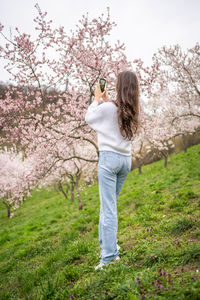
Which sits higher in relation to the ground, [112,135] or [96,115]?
[96,115]

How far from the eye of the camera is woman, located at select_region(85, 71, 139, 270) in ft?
8.77

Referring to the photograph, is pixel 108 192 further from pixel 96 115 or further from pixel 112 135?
pixel 96 115

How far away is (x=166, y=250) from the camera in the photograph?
2.69 meters

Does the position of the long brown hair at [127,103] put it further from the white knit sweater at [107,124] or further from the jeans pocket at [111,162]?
the jeans pocket at [111,162]

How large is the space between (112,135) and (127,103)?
1.55ft

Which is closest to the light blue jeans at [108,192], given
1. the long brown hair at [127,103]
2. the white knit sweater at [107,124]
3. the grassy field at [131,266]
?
the white knit sweater at [107,124]

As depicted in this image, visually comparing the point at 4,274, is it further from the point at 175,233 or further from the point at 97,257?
the point at 175,233

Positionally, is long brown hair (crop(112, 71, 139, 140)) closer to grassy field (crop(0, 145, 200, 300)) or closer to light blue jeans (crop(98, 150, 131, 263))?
light blue jeans (crop(98, 150, 131, 263))

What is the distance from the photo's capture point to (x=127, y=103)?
2674 mm

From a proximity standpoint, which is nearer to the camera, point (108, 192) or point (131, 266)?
point (131, 266)

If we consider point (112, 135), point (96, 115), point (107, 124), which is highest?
point (96, 115)

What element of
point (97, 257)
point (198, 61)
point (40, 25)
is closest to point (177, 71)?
point (198, 61)

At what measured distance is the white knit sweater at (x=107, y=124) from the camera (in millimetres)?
2649

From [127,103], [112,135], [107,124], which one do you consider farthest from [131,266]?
[127,103]
